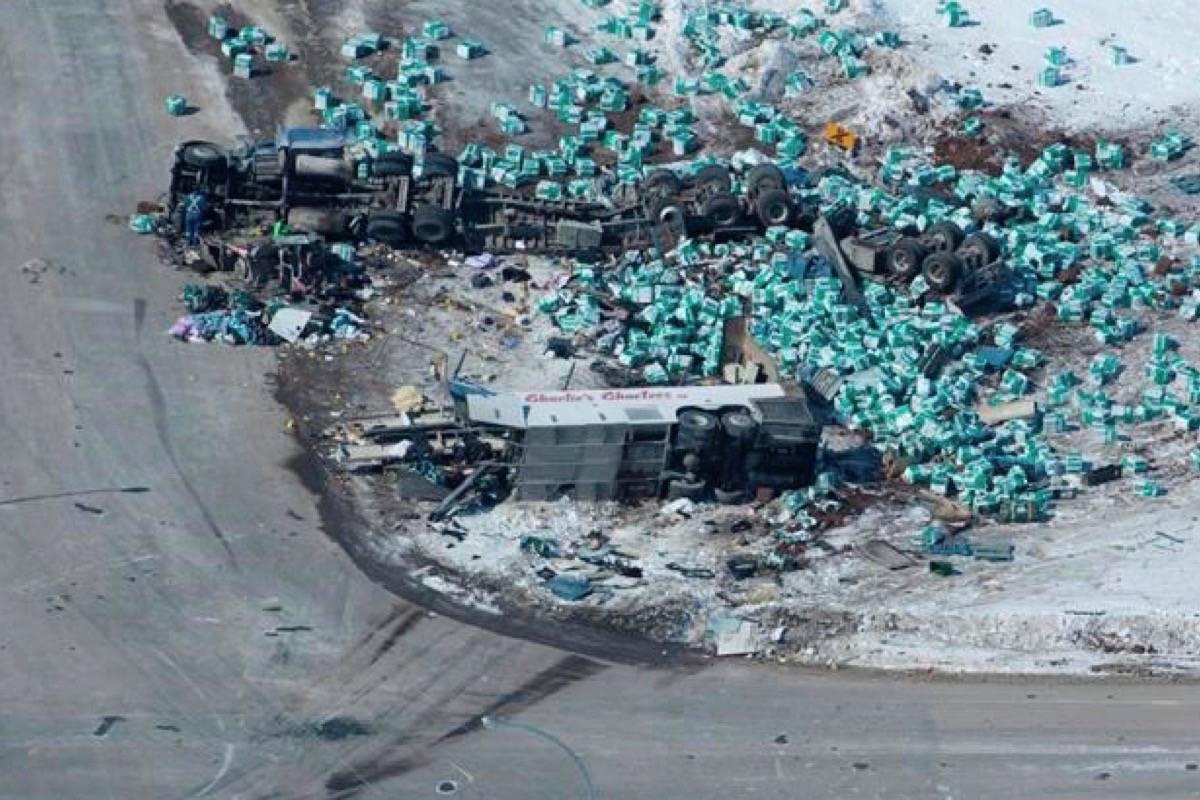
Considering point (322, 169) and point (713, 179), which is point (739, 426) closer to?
point (713, 179)

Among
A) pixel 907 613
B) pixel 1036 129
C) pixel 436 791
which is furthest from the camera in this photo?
pixel 1036 129

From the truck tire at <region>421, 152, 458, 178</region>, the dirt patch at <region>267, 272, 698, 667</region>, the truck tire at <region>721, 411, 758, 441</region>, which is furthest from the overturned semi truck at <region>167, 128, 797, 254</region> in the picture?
the truck tire at <region>721, 411, 758, 441</region>

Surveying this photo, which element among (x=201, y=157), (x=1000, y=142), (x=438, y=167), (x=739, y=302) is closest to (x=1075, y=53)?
(x=1000, y=142)

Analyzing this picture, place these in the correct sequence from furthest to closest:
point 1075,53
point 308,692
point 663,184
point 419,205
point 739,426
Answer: point 1075,53
point 663,184
point 419,205
point 739,426
point 308,692

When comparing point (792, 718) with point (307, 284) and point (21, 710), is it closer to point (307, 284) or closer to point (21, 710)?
point (21, 710)

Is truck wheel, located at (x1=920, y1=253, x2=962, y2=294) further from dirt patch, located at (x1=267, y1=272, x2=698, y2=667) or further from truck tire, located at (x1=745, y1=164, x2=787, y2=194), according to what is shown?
dirt patch, located at (x1=267, y1=272, x2=698, y2=667)

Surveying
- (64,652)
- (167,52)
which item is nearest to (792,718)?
(64,652)

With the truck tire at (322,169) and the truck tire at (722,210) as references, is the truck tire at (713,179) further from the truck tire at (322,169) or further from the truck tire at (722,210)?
the truck tire at (322,169)
